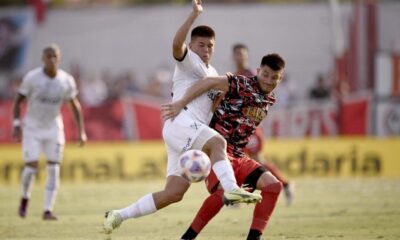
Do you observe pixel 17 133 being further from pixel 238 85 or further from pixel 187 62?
pixel 238 85

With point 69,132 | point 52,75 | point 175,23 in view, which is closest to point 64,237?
point 52,75

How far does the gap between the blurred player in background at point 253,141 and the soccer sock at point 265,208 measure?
513cm

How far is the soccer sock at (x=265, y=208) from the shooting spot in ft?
34.6

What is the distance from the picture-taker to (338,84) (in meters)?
29.8

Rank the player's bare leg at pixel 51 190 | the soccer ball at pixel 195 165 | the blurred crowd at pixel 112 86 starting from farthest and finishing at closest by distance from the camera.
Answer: the blurred crowd at pixel 112 86 < the player's bare leg at pixel 51 190 < the soccer ball at pixel 195 165

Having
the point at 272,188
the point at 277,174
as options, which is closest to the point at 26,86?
the point at 277,174

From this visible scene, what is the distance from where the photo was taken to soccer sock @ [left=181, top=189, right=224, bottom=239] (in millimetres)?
10938

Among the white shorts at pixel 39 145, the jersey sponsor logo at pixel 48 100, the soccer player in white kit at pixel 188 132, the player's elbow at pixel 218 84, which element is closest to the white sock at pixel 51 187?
the white shorts at pixel 39 145

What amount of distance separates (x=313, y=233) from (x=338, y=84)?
1757 cm

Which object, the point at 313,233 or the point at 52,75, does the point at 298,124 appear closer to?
the point at 52,75

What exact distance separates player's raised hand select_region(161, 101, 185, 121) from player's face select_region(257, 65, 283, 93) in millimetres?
933

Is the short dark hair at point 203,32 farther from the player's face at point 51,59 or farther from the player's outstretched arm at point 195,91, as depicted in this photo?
the player's face at point 51,59

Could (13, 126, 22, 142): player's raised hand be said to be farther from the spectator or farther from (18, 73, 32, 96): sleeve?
the spectator

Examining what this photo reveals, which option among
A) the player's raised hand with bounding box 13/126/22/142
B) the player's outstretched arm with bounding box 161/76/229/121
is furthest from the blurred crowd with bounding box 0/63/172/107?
the player's outstretched arm with bounding box 161/76/229/121
